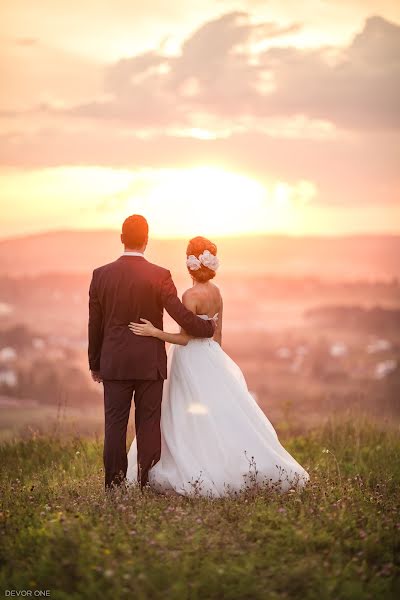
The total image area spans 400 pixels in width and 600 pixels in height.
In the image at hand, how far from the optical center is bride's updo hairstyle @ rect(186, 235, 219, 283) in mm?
8484

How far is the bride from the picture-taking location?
823cm

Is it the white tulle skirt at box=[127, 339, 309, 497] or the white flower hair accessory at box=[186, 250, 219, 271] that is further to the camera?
the white flower hair accessory at box=[186, 250, 219, 271]

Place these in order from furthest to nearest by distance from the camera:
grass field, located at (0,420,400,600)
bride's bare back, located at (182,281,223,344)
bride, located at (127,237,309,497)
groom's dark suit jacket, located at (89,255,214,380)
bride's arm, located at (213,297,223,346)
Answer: bride's arm, located at (213,297,223,346) < bride's bare back, located at (182,281,223,344) < bride, located at (127,237,309,497) < groom's dark suit jacket, located at (89,255,214,380) < grass field, located at (0,420,400,600)

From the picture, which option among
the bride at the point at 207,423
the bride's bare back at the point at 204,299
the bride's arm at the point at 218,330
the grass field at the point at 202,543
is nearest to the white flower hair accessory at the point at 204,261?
the bride at the point at 207,423

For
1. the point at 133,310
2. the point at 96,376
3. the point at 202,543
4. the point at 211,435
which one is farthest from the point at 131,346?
the point at 202,543

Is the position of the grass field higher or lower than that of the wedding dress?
lower

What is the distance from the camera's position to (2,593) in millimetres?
5883

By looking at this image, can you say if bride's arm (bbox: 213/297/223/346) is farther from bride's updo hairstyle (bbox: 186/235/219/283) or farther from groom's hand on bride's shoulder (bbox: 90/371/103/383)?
groom's hand on bride's shoulder (bbox: 90/371/103/383)

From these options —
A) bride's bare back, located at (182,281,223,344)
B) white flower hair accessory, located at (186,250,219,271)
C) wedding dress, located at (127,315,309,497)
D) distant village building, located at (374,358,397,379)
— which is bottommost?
distant village building, located at (374,358,397,379)

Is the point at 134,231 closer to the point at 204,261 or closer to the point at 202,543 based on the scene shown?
the point at 204,261

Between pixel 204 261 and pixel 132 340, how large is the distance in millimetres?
1132

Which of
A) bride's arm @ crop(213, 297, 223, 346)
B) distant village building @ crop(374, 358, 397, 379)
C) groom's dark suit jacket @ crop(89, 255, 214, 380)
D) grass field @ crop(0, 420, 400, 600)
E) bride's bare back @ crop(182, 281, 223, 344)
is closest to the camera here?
grass field @ crop(0, 420, 400, 600)

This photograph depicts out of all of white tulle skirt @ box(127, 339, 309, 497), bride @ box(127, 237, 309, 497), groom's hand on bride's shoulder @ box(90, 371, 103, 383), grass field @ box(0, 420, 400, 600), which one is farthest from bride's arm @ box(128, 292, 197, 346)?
grass field @ box(0, 420, 400, 600)

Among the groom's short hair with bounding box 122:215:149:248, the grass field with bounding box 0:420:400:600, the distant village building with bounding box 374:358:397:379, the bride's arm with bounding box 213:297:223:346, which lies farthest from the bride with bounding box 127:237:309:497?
the distant village building with bounding box 374:358:397:379
